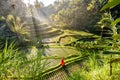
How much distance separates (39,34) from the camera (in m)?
21.9

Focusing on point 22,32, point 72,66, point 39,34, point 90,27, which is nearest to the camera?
point 72,66

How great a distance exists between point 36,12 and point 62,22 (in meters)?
19.7

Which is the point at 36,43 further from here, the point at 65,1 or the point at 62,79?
the point at 65,1

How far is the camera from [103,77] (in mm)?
3045

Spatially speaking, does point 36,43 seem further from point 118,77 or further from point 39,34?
point 118,77

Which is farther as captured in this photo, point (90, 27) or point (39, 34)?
point (90, 27)

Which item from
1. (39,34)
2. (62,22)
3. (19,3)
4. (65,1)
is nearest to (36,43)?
(39,34)

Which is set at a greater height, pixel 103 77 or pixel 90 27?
pixel 103 77

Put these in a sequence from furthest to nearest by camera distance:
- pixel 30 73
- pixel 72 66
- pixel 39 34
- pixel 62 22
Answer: pixel 62 22 → pixel 39 34 → pixel 72 66 → pixel 30 73

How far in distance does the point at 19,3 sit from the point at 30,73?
31042 millimetres

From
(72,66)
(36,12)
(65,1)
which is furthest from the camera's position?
(36,12)

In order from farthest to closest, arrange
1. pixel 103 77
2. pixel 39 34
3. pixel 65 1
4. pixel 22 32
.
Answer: pixel 65 1
pixel 39 34
pixel 22 32
pixel 103 77

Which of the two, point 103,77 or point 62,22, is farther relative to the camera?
point 62,22

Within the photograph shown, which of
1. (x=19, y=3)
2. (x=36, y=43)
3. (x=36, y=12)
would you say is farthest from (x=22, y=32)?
(x=36, y=12)
